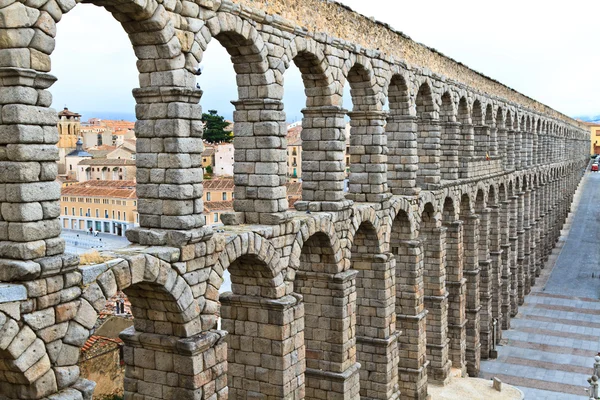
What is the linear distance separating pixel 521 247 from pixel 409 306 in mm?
20736

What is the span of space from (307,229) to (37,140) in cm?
769

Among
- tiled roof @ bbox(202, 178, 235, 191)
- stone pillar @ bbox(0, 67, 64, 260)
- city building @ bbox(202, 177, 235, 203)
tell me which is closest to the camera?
stone pillar @ bbox(0, 67, 64, 260)

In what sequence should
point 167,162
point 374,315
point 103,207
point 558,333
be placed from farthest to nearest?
point 558,333
point 103,207
point 374,315
point 167,162

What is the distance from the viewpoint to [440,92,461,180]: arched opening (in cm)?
2775

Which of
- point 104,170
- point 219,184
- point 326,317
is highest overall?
point 104,170

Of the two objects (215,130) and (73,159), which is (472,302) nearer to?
(73,159)

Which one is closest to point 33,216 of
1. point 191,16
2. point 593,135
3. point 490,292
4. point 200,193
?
point 200,193

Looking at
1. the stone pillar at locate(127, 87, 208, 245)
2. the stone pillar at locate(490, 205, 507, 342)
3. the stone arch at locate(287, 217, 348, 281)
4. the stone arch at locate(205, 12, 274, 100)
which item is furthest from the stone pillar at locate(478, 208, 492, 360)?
the stone pillar at locate(127, 87, 208, 245)

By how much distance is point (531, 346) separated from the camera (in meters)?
35.5

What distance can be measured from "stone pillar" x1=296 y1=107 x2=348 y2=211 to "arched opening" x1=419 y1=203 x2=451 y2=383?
890 cm

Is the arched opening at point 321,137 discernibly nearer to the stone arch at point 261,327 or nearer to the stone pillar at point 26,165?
the stone arch at point 261,327

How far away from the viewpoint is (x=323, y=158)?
17688 millimetres

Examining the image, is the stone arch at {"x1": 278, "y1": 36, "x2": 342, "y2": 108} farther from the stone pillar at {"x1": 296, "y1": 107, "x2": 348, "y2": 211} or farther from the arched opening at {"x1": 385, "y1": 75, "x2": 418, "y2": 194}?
the arched opening at {"x1": 385, "y1": 75, "x2": 418, "y2": 194}

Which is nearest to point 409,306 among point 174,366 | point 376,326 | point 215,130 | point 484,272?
point 376,326
